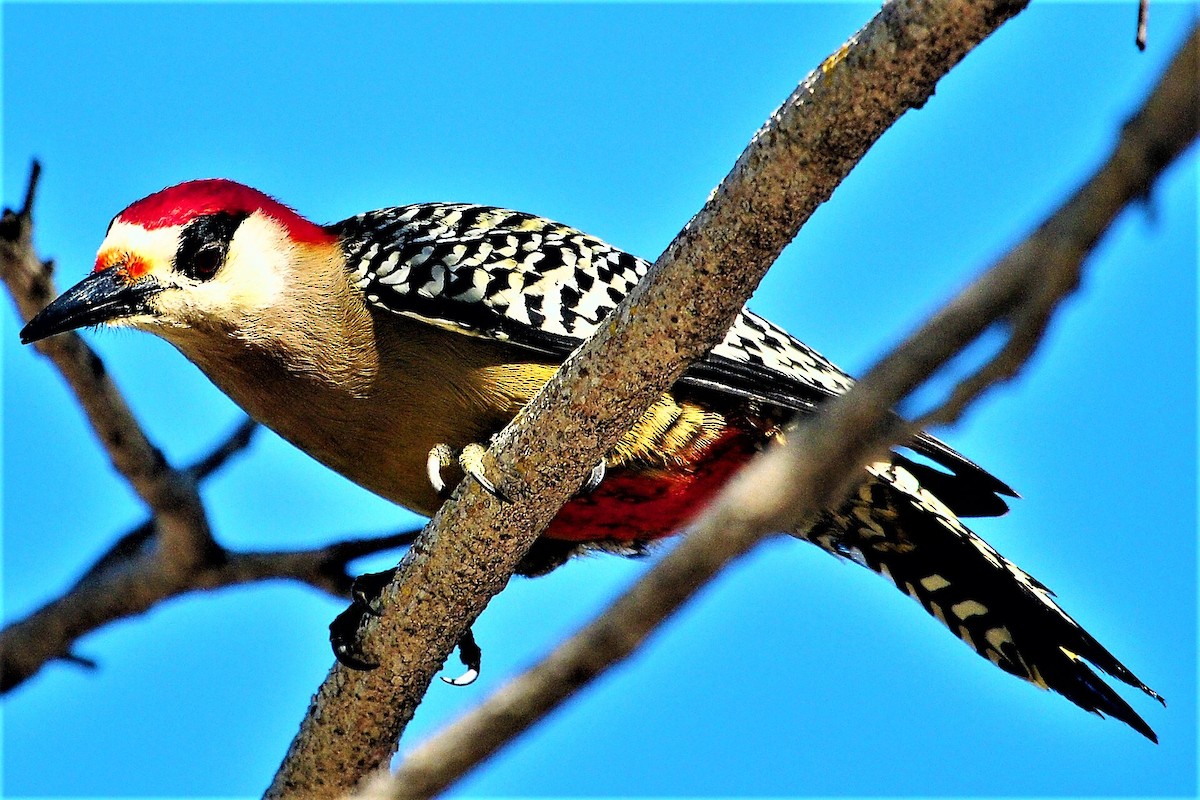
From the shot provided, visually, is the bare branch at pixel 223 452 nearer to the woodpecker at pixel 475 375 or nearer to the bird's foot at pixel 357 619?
the woodpecker at pixel 475 375

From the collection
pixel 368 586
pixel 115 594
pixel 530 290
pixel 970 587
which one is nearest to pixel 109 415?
pixel 115 594

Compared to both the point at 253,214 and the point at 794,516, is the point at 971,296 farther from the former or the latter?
the point at 253,214

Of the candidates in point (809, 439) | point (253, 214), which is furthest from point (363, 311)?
point (809, 439)

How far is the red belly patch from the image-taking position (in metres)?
5.09

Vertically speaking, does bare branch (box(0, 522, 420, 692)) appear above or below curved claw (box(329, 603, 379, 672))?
above

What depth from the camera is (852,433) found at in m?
1.65

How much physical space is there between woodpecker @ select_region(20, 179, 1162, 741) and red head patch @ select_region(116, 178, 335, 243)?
0.04 feet

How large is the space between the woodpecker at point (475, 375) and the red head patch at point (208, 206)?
0.5 inches

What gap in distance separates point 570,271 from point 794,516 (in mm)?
3760

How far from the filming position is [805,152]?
326cm

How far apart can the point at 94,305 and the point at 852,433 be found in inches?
164

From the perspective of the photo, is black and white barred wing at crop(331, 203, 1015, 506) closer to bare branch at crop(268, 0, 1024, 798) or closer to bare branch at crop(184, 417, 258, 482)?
bare branch at crop(268, 0, 1024, 798)

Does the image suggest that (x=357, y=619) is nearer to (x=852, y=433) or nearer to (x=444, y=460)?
(x=444, y=460)

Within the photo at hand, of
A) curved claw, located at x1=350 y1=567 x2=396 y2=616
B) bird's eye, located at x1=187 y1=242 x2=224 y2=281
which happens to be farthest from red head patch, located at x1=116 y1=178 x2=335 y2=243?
curved claw, located at x1=350 y1=567 x2=396 y2=616
